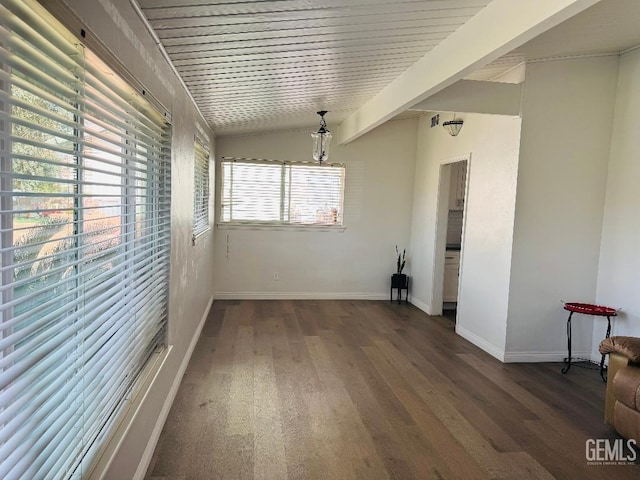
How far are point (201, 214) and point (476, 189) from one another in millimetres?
3001

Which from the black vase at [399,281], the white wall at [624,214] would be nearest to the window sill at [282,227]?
the black vase at [399,281]

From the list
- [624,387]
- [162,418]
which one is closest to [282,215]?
[162,418]

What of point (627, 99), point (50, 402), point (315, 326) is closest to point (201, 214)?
point (315, 326)

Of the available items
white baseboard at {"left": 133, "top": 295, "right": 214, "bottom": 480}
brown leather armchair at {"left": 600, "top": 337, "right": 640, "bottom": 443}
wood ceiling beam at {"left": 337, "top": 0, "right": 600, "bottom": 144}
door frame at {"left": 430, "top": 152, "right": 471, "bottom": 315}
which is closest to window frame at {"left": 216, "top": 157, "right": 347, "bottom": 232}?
door frame at {"left": 430, "top": 152, "right": 471, "bottom": 315}

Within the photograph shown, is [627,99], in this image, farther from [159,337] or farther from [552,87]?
[159,337]

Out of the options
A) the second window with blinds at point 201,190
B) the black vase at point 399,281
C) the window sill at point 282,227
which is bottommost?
the black vase at point 399,281

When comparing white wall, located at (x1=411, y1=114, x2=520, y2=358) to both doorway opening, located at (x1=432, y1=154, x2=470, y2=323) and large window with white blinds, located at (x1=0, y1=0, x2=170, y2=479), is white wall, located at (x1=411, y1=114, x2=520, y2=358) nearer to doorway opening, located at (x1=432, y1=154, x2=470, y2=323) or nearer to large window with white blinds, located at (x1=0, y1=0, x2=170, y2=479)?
doorway opening, located at (x1=432, y1=154, x2=470, y2=323)

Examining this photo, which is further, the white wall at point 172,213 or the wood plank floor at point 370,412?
the wood plank floor at point 370,412

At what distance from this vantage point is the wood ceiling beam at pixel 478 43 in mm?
1933

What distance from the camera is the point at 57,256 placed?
1250 mm

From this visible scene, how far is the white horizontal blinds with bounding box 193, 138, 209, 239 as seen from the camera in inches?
167

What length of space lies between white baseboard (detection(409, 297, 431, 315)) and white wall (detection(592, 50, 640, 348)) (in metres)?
2.14

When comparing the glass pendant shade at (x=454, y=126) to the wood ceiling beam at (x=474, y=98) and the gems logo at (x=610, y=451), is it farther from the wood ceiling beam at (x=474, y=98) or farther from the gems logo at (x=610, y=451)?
the gems logo at (x=610, y=451)

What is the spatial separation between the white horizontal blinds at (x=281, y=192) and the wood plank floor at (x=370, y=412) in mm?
2039
